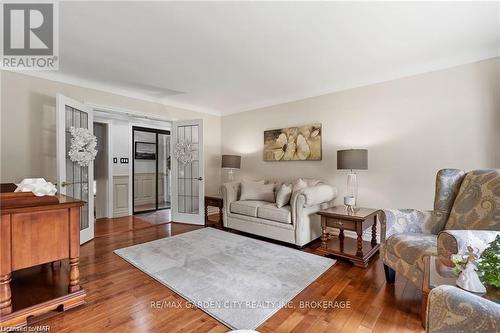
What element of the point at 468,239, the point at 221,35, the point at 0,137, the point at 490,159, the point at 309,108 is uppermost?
the point at 221,35

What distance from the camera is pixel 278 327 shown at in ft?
5.25

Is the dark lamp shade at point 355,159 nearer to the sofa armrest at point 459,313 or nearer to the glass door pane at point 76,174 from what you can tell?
the sofa armrest at point 459,313

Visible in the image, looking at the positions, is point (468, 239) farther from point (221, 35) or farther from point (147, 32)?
point (147, 32)

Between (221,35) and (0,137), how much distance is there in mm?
2879

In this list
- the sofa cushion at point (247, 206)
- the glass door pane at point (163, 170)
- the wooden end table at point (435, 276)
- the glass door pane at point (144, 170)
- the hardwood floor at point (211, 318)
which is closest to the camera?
the wooden end table at point (435, 276)

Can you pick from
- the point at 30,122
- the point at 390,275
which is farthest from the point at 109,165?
the point at 390,275

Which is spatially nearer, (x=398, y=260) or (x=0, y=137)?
(x=398, y=260)

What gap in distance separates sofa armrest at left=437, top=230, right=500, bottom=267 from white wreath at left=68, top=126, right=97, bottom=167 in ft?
13.1

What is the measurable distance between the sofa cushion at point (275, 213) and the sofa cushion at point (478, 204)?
5.38 feet

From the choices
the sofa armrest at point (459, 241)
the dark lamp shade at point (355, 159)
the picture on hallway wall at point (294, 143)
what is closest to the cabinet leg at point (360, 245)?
the dark lamp shade at point (355, 159)

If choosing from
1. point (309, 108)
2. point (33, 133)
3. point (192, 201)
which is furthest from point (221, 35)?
point (192, 201)

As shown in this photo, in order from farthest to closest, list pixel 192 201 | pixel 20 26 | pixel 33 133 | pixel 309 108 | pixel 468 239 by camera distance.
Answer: pixel 192 201
pixel 309 108
pixel 33 133
pixel 20 26
pixel 468 239

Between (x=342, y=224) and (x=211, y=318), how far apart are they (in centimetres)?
175

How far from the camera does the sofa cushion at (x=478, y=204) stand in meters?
1.85
